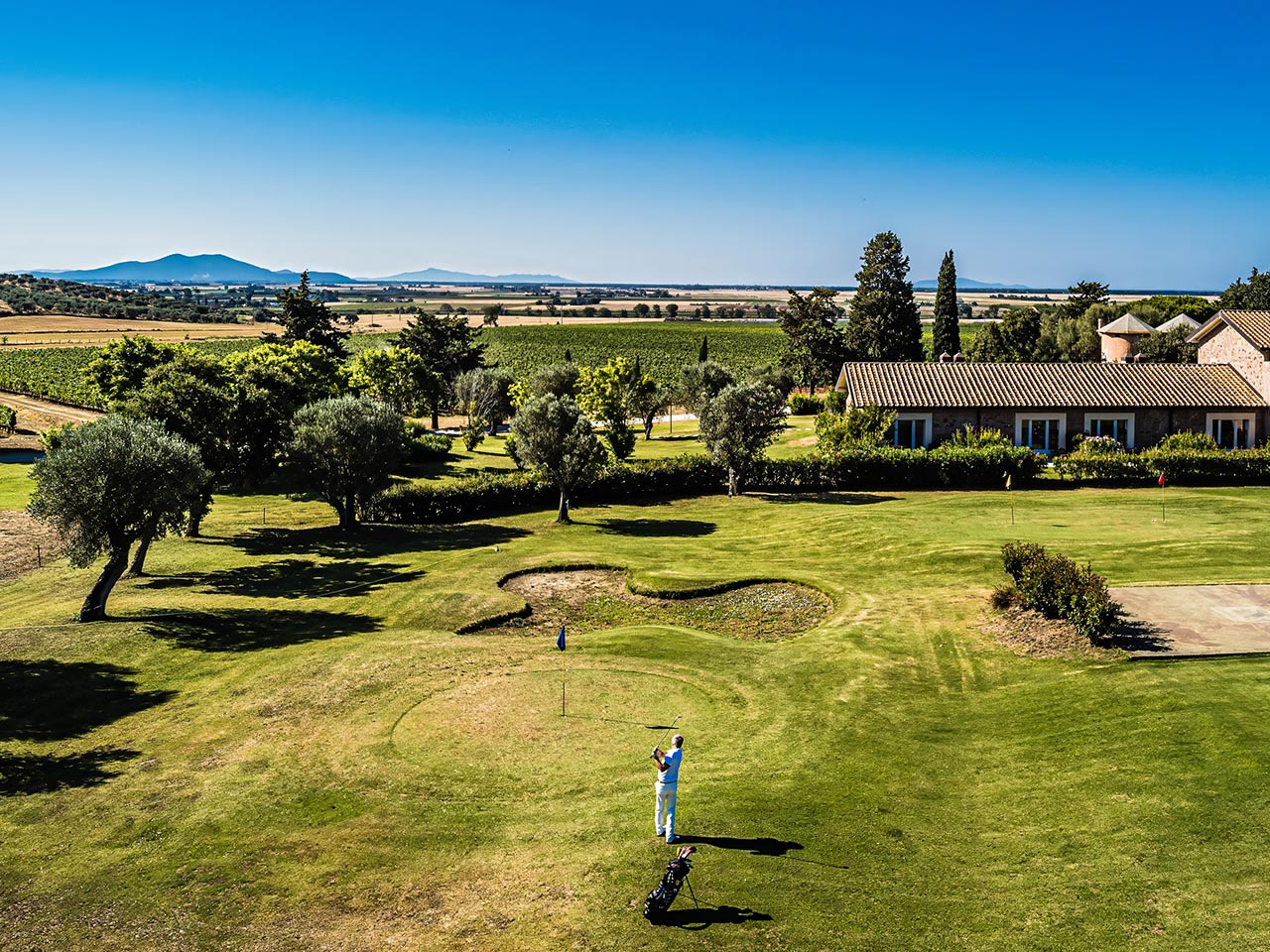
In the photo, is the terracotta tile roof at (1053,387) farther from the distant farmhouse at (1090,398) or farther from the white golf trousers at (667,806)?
the white golf trousers at (667,806)

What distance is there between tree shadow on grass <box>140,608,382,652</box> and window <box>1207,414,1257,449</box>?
46.6 meters

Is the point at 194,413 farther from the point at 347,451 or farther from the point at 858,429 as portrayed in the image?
the point at 858,429

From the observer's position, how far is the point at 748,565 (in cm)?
3428

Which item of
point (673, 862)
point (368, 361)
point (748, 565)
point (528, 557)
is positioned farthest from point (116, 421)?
point (368, 361)

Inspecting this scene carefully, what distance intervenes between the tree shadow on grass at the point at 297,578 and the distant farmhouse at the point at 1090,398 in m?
30.5

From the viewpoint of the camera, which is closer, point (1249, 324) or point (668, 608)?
point (668, 608)

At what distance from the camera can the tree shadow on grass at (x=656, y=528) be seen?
4109cm

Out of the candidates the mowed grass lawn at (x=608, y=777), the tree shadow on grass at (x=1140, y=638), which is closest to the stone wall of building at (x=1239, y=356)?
the mowed grass lawn at (x=608, y=777)

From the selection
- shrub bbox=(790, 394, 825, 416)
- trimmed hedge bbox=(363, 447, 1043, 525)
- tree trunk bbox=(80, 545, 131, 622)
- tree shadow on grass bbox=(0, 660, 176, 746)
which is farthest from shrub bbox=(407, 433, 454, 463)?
tree shadow on grass bbox=(0, 660, 176, 746)

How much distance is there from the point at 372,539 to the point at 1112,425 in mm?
39856

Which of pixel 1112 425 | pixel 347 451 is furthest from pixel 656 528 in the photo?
pixel 1112 425

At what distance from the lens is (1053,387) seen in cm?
5616

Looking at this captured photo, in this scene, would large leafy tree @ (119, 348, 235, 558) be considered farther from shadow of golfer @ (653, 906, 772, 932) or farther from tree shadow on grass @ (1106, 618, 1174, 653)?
tree shadow on grass @ (1106, 618, 1174, 653)

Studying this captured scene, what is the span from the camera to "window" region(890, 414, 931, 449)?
55344 millimetres
